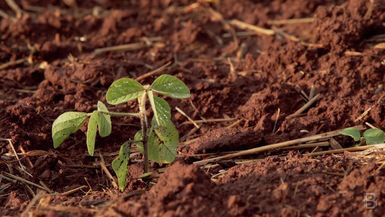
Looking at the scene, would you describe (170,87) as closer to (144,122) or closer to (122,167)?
(144,122)

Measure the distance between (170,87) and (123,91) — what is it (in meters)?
0.18

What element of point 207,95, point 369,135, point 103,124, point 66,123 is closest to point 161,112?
point 103,124

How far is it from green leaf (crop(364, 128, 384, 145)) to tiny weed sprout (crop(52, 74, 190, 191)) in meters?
0.81

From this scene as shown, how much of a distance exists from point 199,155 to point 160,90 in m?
0.44

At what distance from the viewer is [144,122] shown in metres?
2.75

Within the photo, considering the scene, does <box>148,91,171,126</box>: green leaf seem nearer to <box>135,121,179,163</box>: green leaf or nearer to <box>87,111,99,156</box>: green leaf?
<box>135,121,179,163</box>: green leaf

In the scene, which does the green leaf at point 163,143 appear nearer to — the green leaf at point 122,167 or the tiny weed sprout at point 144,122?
the tiny weed sprout at point 144,122

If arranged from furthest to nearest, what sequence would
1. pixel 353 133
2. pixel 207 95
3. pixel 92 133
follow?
pixel 207 95 → pixel 353 133 → pixel 92 133

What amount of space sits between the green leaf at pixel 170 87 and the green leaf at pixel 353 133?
0.73 m

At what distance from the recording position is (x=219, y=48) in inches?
167

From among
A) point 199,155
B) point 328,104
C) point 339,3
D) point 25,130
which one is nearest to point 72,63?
point 25,130

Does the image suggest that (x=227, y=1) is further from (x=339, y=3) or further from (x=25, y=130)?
(x=25, y=130)

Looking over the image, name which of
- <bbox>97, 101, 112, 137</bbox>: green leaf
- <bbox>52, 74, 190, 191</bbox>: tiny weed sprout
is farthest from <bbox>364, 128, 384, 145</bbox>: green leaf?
<bbox>97, 101, 112, 137</bbox>: green leaf

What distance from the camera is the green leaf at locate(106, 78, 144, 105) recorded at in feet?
8.86
